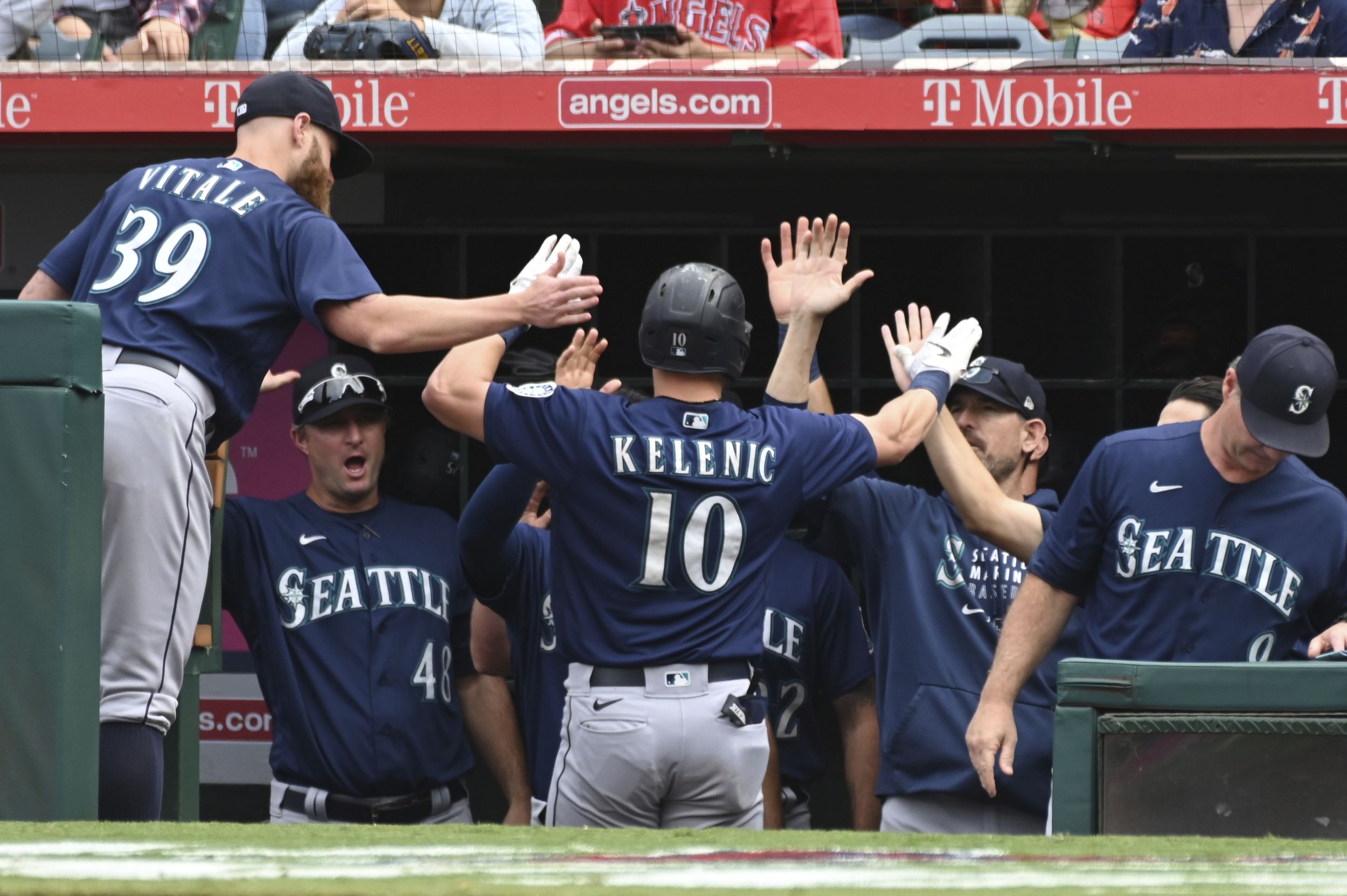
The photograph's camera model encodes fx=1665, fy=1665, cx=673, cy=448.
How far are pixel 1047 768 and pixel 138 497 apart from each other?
204cm

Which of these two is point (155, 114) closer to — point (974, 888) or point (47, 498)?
point (47, 498)

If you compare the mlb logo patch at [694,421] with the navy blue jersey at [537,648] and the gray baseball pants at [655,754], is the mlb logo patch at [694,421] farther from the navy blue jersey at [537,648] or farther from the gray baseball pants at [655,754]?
the navy blue jersey at [537,648]

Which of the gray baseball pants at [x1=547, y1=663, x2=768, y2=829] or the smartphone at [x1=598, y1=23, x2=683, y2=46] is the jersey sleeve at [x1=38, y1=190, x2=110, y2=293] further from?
the smartphone at [x1=598, y1=23, x2=683, y2=46]

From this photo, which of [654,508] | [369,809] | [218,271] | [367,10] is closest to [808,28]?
[367,10]


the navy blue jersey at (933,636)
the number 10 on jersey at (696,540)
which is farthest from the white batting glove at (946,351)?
the number 10 on jersey at (696,540)

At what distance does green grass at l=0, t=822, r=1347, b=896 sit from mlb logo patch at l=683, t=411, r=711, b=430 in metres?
1.44

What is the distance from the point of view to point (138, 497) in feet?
9.66

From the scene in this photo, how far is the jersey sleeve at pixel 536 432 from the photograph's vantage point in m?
3.36

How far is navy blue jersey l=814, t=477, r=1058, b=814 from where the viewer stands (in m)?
3.73

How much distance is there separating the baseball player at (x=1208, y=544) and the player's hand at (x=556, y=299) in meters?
1.13

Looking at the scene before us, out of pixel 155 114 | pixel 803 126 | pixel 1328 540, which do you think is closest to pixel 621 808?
pixel 1328 540

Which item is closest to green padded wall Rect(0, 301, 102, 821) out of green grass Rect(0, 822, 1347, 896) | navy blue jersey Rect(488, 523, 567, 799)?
green grass Rect(0, 822, 1347, 896)

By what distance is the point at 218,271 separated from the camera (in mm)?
3150

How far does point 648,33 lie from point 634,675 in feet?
7.59
